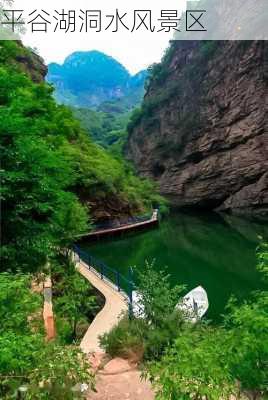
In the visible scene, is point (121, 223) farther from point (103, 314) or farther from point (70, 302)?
point (70, 302)

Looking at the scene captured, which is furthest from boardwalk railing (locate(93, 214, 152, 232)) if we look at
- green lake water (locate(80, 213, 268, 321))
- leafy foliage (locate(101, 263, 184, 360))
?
leafy foliage (locate(101, 263, 184, 360))

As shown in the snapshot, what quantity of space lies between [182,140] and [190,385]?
4655cm

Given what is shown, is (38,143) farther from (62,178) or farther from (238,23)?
(238,23)

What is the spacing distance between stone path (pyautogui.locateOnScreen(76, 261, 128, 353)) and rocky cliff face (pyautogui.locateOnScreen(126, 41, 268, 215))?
3141cm

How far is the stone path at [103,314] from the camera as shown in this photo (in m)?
8.62

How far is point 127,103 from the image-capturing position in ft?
453

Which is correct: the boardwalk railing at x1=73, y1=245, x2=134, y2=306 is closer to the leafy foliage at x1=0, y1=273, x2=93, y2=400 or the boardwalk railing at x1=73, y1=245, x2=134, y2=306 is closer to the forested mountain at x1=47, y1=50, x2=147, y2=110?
the leafy foliage at x1=0, y1=273, x2=93, y2=400

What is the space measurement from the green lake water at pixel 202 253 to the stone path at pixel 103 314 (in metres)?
2.89

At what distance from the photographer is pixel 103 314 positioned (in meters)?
10.4

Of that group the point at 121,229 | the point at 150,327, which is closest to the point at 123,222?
the point at 121,229

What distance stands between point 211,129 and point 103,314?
124 ft

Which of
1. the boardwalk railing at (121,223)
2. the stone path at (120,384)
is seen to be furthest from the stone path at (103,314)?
the boardwalk railing at (121,223)

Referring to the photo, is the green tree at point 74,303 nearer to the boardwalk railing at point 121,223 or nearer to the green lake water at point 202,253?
the green lake water at point 202,253

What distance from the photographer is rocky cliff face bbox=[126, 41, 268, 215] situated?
1636 inches
